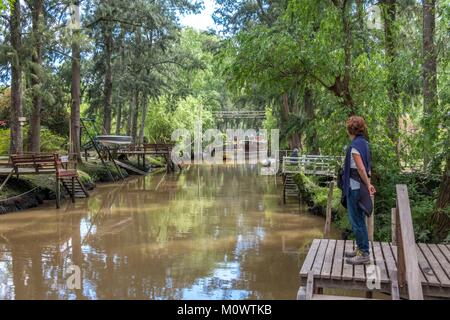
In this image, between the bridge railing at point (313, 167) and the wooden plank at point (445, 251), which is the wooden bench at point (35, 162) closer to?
the bridge railing at point (313, 167)

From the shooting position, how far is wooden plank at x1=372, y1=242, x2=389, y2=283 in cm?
484

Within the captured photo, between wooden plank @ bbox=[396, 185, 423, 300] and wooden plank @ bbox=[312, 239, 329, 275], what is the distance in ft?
2.92

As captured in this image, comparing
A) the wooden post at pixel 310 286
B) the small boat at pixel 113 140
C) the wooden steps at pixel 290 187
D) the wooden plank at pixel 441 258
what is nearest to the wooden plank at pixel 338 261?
the wooden post at pixel 310 286

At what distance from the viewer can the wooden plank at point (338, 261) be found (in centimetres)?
483

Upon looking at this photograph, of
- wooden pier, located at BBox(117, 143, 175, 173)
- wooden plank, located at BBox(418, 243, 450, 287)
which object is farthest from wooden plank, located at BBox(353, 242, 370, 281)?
wooden pier, located at BBox(117, 143, 175, 173)

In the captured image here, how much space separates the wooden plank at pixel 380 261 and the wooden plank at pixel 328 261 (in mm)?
491

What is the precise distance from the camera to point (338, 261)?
541 cm

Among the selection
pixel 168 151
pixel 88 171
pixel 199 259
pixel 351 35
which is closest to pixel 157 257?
pixel 199 259

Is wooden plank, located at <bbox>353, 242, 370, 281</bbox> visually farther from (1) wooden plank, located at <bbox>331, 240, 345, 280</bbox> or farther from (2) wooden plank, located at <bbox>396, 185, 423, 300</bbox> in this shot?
(2) wooden plank, located at <bbox>396, 185, 423, 300</bbox>

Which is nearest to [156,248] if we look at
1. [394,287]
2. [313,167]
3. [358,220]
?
[358,220]

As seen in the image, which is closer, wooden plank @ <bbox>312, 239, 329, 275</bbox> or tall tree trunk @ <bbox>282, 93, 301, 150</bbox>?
wooden plank @ <bbox>312, 239, 329, 275</bbox>

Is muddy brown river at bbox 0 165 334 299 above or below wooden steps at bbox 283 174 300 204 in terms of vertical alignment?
below

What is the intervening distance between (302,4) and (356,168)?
6.06 m

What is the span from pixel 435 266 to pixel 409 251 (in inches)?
51.0
